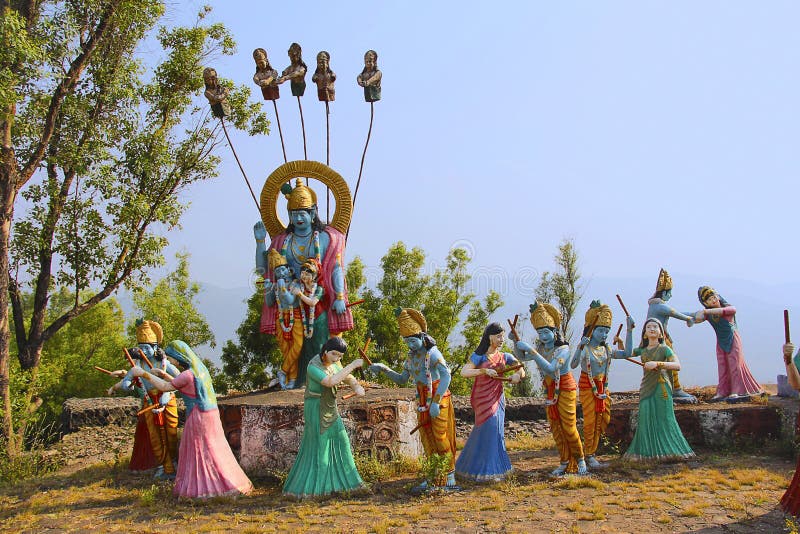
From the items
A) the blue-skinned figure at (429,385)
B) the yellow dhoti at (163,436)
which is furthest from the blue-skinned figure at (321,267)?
the blue-skinned figure at (429,385)

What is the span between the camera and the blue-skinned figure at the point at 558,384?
23.3 feet

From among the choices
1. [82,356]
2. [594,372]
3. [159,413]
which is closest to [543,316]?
[594,372]

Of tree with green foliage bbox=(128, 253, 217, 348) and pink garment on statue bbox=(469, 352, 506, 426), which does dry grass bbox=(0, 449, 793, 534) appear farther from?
tree with green foliage bbox=(128, 253, 217, 348)

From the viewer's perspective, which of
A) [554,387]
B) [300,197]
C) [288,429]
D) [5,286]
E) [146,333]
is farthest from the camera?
[5,286]

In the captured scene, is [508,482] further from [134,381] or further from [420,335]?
[134,381]

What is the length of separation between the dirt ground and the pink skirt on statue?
0.35 ft

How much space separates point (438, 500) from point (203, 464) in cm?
226

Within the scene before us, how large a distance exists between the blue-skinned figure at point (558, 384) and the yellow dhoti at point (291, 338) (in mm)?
2680

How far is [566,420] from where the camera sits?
7152 mm

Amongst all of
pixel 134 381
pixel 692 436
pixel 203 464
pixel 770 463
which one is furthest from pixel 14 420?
pixel 770 463

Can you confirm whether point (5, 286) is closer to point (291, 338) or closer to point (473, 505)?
point (291, 338)

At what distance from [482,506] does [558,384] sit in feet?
4.96

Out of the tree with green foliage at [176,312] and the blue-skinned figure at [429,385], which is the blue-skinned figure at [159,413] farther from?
the tree with green foliage at [176,312]

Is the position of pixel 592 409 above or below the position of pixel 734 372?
below
